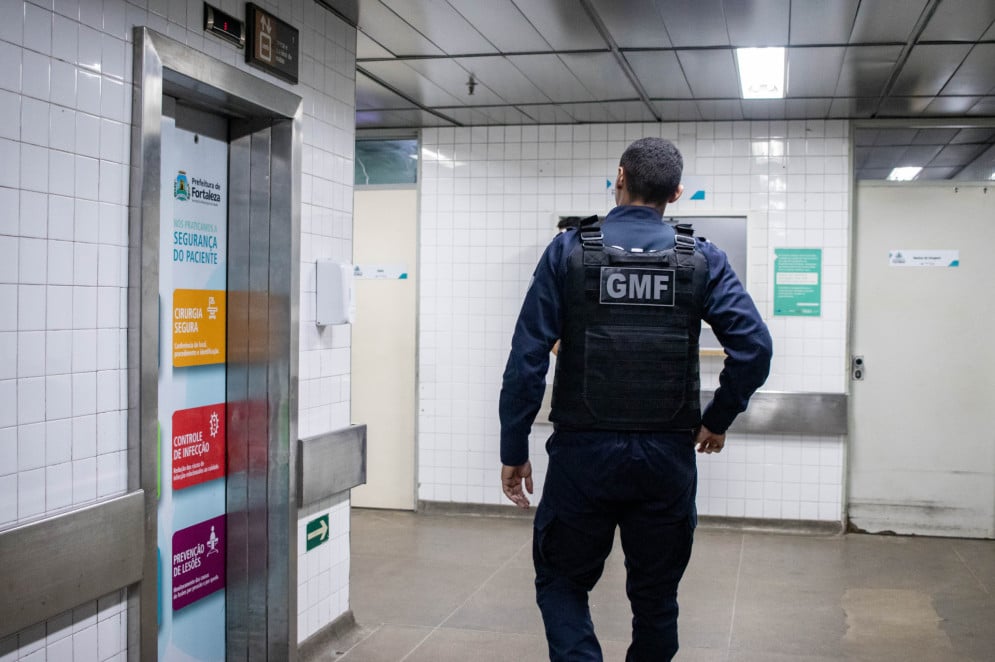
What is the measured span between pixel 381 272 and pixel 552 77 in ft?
6.89

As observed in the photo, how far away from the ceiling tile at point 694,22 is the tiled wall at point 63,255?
1.93m

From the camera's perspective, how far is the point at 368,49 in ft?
14.5

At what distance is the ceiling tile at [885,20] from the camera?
144 inches

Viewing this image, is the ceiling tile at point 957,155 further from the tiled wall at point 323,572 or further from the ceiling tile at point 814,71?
the tiled wall at point 323,572

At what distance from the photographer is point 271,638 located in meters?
3.46

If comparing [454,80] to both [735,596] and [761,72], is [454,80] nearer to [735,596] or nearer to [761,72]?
[761,72]

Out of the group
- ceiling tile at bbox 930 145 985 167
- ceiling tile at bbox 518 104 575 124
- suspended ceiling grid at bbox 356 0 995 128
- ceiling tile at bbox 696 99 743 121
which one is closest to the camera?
suspended ceiling grid at bbox 356 0 995 128

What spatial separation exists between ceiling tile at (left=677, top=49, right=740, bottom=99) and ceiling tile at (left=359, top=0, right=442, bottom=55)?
119 centimetres

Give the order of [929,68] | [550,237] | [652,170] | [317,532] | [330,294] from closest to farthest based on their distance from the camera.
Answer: [652,170] → [330,294] → [317,532] → [929,68] → [550,237]

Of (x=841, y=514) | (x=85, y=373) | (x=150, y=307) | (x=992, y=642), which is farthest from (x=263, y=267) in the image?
(x=841, y=514)

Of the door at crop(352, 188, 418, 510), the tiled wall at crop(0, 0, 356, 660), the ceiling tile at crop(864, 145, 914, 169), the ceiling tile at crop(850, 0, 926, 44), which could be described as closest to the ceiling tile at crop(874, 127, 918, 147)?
the ceiling tile at crop(864, 145, 914, 169)

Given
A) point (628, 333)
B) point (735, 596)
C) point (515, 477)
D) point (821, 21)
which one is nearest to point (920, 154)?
point (821, 21)

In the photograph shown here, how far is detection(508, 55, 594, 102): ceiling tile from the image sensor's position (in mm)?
4609

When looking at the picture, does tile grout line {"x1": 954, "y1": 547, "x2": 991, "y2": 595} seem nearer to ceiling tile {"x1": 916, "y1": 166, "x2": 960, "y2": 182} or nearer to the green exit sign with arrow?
the green exit sign with arrow
